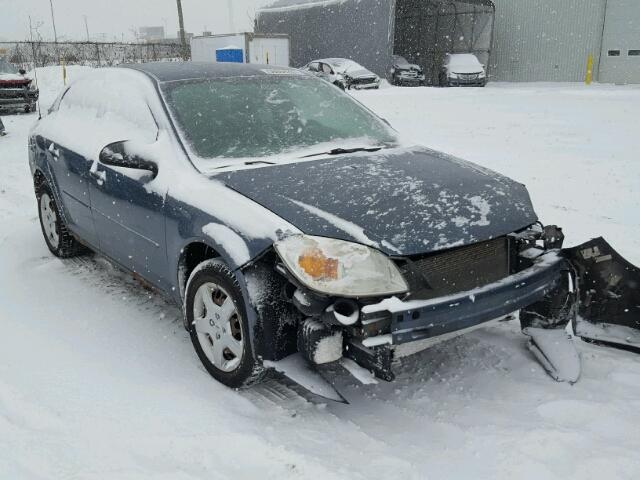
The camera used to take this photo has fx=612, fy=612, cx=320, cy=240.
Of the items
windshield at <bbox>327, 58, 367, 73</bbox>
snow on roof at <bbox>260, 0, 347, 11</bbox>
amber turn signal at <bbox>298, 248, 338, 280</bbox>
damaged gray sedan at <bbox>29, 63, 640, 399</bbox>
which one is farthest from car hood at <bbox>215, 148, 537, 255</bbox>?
snow on roof at <bbox>260, 0, 347, 11</bbox>

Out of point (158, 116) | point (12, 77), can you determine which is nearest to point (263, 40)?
point (12, 77)

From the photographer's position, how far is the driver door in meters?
3.55

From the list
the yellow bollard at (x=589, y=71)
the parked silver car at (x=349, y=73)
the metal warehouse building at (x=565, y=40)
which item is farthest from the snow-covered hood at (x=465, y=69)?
the metal warehouse building at (x=565, y=40)

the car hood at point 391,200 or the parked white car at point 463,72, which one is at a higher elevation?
the car hood at point 391,200

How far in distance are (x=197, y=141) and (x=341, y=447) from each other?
1.90m

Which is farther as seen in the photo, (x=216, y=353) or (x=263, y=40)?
(x=263, y=40)

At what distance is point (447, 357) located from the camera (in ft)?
11.7

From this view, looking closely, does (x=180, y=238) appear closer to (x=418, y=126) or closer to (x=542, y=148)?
(x=542, y=148)

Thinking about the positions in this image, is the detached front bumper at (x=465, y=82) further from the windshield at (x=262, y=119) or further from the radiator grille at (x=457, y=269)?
the radiator grille at (x=457, y=269)

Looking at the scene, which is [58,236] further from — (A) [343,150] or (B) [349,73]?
(B) [349,73]

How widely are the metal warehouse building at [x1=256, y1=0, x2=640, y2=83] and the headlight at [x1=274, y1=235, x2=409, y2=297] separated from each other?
24378mm

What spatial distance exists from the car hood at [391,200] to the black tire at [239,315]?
0.41 metres

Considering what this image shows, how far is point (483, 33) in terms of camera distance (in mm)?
28094

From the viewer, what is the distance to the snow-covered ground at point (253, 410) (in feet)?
8.62
